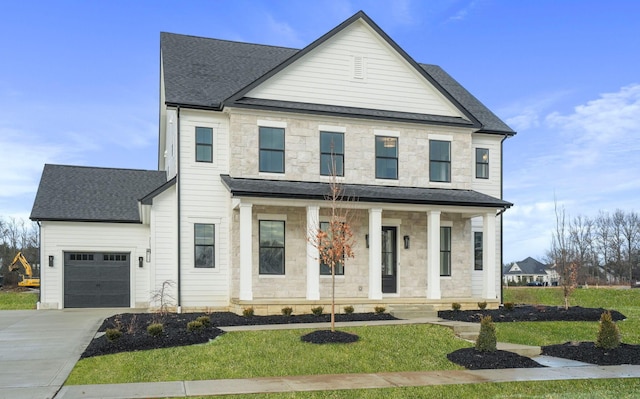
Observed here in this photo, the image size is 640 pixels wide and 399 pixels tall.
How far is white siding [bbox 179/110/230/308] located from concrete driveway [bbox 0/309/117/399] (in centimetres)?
327

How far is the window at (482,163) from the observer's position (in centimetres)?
2512

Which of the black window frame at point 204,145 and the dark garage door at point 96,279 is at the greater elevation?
the black window frame at point 204,145

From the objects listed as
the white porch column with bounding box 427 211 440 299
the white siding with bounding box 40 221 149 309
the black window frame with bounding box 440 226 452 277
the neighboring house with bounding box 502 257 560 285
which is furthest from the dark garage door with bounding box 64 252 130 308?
the neighboring house with bounding box 502 257 560 285

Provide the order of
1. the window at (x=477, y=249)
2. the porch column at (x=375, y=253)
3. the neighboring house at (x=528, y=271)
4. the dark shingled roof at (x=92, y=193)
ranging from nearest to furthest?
1. the porch column at (x=375, y=253)
2. the dark shingled roof at (x=92, y=193)
3. the window at (x=477, y=249)
4. the neighboring house at (x=528, y=271)

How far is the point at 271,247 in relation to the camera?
21125 mm

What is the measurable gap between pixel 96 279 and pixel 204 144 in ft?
24.9

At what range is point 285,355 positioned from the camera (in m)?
12.4

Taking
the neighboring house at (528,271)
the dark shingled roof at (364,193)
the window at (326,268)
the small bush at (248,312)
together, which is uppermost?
the dark shingled roof at (364,193)

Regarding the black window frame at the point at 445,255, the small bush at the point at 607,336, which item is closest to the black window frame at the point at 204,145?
the black window frame at the point at 445,255

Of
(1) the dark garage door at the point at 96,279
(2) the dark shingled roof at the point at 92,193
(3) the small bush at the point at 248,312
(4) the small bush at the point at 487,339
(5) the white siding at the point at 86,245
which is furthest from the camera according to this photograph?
(2) the dark shingled roof at the point at 92,193

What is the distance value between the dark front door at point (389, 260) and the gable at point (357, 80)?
477 cm

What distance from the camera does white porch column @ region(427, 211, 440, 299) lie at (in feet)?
71.1

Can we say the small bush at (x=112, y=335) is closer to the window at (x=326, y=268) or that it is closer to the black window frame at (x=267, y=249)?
the black window frame at (x=267, y=249)

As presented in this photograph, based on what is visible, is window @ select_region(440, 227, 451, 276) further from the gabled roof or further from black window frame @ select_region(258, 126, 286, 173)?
black window frame @ select_region(258, 126, 286, 173)
